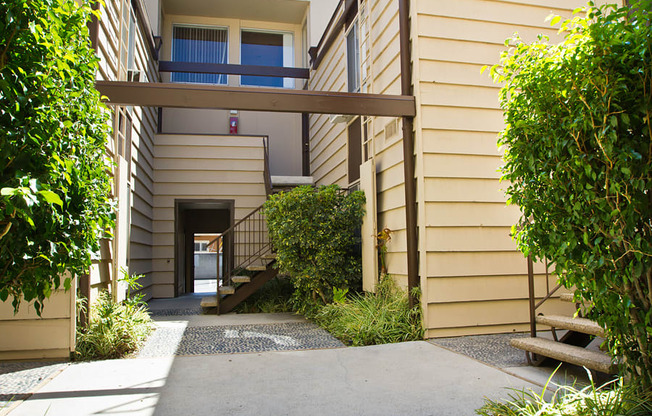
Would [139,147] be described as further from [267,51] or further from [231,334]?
[267,51]

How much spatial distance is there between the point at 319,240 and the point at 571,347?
342 centimetres

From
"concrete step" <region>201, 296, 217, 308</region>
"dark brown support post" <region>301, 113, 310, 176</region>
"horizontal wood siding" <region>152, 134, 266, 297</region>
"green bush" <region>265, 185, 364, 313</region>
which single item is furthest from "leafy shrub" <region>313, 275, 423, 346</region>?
"dark brown support post" <region>301, 113, 310, 176</region>

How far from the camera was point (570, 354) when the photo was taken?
3.13 m

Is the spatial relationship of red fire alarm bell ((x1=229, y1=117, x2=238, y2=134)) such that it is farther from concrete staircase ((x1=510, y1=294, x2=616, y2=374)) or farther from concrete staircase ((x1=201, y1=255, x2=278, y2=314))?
concrete staircase ((x1=510, y1=294, x2=616, y2=374))

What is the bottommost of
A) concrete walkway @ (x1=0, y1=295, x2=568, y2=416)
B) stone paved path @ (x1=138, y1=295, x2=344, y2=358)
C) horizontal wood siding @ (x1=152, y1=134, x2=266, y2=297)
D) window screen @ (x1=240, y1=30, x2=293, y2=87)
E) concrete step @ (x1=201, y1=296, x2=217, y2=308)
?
stone paved path @ (x1=138, y1=295, x2=344, y2=358)

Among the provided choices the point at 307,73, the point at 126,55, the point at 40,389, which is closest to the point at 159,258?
the point at 126,55

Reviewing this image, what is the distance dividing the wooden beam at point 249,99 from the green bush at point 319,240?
1.56m

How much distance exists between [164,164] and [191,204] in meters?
1.08

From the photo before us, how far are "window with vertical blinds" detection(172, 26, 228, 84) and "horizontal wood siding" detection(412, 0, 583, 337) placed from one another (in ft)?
22.2

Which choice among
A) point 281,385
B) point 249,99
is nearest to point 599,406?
point 281,385

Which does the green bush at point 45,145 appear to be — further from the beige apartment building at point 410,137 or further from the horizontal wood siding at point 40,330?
the beige apartment building at point 410,137

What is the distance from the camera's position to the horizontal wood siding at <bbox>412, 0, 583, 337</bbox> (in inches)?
190

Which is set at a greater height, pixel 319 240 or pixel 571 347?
pixel 319 240

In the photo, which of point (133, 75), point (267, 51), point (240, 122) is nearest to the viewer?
point (133, 75)
